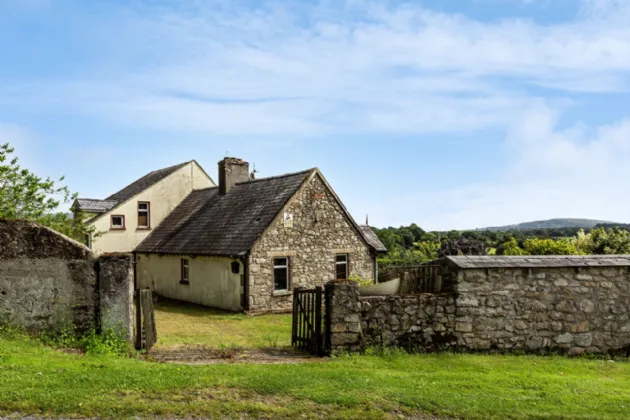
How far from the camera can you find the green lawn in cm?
762

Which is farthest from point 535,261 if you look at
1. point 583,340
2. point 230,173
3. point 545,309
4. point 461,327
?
point 230,173

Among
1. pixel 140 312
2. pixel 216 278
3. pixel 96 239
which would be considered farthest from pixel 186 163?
pixel 140 312

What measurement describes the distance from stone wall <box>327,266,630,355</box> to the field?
0.67 m

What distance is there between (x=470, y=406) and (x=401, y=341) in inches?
157

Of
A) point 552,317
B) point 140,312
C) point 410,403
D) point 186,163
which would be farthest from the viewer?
point 186,163

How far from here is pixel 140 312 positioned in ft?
39.6

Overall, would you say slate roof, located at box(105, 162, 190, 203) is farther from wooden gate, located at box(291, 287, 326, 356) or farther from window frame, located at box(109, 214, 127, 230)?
wooden gate, located at box(291, 287, 326, 356)

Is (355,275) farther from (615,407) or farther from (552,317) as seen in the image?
(615,407)

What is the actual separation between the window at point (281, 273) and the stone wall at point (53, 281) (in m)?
11.3

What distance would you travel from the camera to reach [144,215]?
1210 inches

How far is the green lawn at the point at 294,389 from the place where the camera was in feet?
25.0

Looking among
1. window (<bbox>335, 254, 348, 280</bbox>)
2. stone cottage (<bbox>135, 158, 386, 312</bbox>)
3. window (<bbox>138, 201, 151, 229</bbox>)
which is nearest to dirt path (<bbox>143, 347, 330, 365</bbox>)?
stone cottage (<bbox>135, 158, 386, 312</bbox>)

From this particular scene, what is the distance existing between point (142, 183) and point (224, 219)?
1125cm

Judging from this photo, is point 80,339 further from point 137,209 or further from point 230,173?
point 137,209
